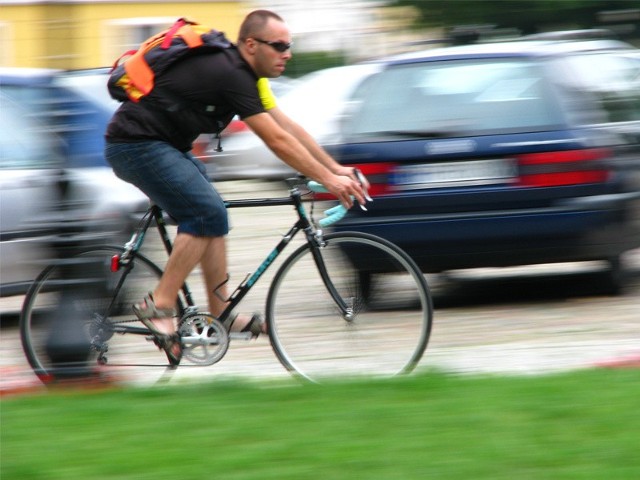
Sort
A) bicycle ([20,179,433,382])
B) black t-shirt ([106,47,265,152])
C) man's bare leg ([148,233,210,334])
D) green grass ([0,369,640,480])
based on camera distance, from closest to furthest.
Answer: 1. green grass ([0,369,640,480])
2. black t-shirt ([106,47,265,152])
3. man's bare leg ([148,233,210,334])
4. bicycle ([20,179,433,382])

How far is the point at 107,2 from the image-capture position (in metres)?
9.52

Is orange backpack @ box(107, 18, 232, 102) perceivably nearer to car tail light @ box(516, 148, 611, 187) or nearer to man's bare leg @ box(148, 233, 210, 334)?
man's bare leg @ box(148, 233, 210, 334)

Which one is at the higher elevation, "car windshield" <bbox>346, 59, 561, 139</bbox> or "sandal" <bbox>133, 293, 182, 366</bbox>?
"car windshield" <bbox>346, 59, 561, 139</bbox>

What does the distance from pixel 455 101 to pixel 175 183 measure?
3157 millimetres

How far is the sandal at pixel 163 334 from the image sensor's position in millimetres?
6289

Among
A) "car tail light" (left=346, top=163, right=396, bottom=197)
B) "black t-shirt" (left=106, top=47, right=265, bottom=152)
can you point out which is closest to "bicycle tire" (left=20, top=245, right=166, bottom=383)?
"black t-shirt" (left=106, top=47, right=265, bottom=152)

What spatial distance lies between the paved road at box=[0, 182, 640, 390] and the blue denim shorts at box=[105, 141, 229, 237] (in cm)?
45

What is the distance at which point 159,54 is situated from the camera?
235 inches

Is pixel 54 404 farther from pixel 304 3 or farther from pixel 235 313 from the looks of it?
pixel 304 3

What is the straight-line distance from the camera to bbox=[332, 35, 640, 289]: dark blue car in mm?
8445

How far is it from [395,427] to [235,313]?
1.74 metres

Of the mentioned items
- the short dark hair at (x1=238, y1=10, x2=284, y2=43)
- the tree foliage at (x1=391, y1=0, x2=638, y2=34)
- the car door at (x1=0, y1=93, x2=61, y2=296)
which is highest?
the short dark hair at (x1=238, y1=10, x2=284, y2=43)

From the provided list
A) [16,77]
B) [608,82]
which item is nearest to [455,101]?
[608,82]

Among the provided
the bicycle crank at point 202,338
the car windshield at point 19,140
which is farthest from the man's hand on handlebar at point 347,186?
the car windshield at point 19,140
